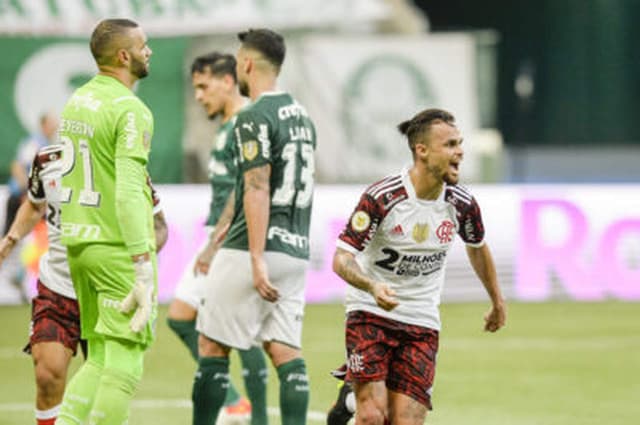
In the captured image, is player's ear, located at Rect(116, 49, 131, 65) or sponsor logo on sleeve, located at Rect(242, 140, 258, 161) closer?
player's ear, located at Rect(116, 49, 131, 65)

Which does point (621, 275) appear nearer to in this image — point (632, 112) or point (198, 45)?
point (198, 45)

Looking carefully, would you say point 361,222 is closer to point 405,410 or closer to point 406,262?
point 406,262

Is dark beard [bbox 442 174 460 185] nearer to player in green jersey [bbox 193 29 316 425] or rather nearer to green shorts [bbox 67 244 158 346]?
player in green jersey [bbox 193 29 316 425]

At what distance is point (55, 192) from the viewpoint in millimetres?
8164

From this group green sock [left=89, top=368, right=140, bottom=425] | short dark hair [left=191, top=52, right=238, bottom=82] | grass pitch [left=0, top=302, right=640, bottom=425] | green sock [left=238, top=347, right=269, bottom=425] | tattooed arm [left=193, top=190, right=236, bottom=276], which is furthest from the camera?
grass pitch [left=0, top=302, right=640, bottom=425]

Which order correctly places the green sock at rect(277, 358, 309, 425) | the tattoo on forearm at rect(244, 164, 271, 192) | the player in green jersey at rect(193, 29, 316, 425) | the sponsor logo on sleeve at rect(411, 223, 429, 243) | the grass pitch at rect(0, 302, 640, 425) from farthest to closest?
the grass pitch at rect(0, 302, 640, 425)
the green sock at rect(277, 358, 309, 425)
the player in green jersey at rect(193, 29, 316, 425)
the tattoo on forearm at rect(244, 164, 271, 192)
the sponsor logo on sleeve at rect(411, 223, 429, 243)

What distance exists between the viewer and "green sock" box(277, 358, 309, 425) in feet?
27.7

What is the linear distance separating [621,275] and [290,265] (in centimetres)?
1024

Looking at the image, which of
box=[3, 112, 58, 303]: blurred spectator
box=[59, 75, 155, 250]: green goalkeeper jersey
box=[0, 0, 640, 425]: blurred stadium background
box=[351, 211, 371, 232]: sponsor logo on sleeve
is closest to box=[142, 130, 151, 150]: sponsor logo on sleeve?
box=[59, 75, 155, 250]: green goalkeeper jersey

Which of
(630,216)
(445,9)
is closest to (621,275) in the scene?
(630,216)

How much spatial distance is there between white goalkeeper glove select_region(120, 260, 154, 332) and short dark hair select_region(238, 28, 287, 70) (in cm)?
180

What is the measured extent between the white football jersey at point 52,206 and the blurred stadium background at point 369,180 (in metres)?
2.07

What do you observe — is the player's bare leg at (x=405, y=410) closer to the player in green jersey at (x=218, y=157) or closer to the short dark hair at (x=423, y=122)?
the short dark hair at (x=423, y=122)

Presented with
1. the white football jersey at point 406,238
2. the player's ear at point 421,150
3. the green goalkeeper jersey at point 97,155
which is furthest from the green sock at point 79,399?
the player's ear at point 421,150
